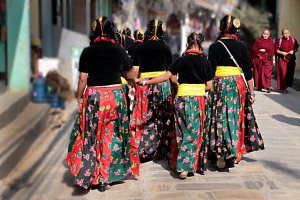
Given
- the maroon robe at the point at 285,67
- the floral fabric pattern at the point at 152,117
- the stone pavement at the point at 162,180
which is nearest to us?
the stone pavement at the point at 162,180

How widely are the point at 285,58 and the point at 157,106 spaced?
23.2ft

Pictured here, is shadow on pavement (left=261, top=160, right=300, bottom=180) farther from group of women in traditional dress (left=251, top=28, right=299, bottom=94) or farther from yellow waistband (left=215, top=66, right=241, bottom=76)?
group of women in traditional dress (left=251, top=28, right=299, bottom=94)

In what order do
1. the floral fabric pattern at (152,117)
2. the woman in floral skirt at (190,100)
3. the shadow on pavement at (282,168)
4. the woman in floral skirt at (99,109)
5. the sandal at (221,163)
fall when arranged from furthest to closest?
the floral fabric pattern at (152,117) < the sandal at (221,163) < the shadow on pavement at (282,168) < the woman in floral skirt at (190,100) < the woman in floral skirt at (99,109)

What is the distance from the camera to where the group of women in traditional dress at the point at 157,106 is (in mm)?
3816

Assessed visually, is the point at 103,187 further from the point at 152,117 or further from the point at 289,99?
the point at 289,99

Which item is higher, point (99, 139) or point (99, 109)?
point (99, 109)

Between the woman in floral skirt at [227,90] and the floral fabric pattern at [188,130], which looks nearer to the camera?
the floral fabric pattern at [188,130]

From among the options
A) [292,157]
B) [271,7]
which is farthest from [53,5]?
[271,7]

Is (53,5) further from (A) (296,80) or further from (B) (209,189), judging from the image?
(A) (296,80)

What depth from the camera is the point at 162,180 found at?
430 cm

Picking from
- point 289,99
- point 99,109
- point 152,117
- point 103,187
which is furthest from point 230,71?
point 289,99

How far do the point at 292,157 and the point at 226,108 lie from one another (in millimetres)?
1209

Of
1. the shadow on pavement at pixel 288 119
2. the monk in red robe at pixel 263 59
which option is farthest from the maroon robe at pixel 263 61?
the shadow on pavement at pixel 288 119

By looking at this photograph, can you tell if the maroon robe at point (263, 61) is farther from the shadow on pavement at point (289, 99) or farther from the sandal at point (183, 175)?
the sandal at point (183, 175)
